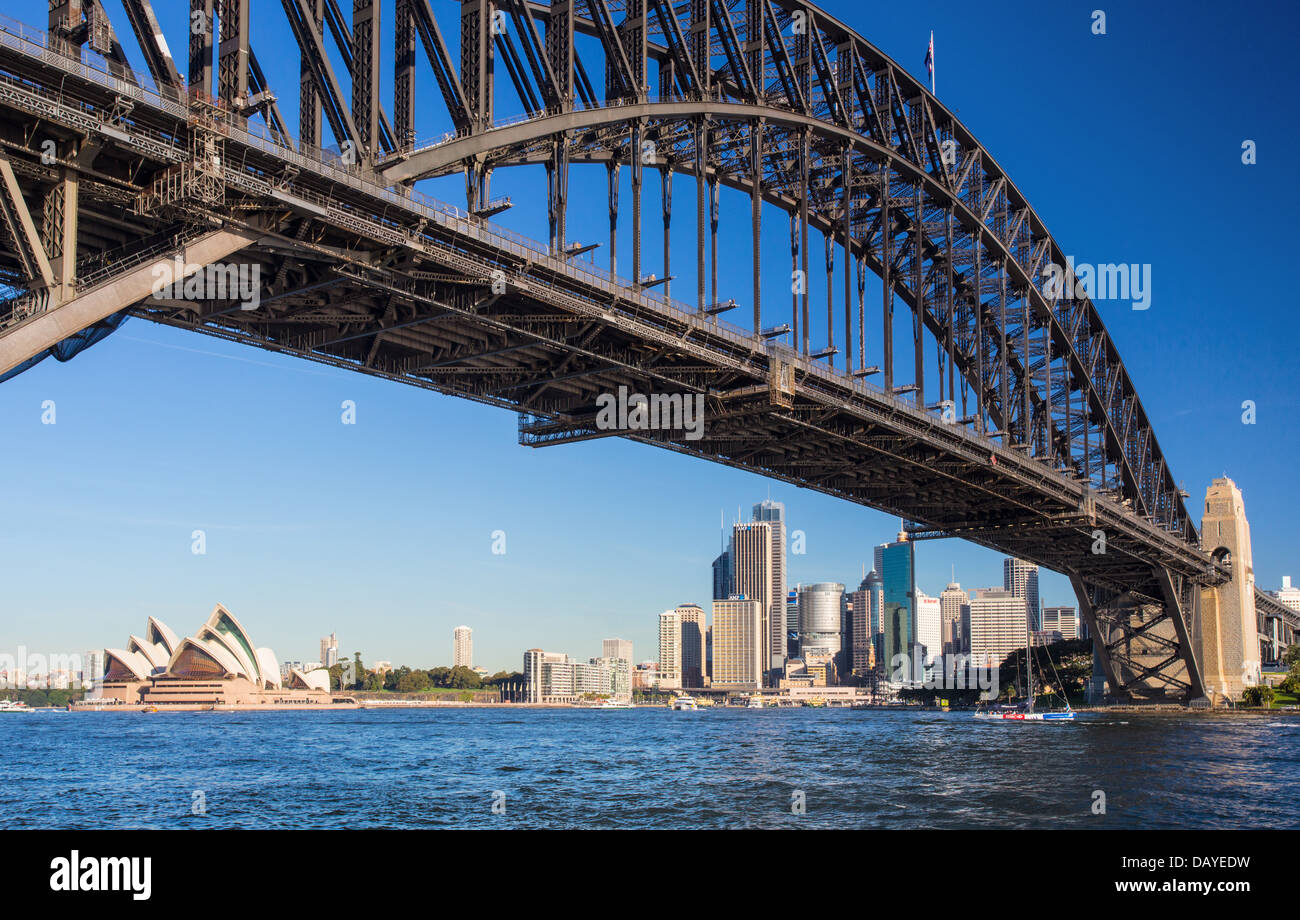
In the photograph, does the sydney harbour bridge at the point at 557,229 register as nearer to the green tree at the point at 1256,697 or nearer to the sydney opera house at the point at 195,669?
the green tree at the point at 1256,697

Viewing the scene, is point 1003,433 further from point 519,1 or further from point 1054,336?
point 519,1

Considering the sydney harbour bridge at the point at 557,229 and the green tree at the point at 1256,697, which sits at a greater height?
the sydney harbour bridge at the point at 557,229

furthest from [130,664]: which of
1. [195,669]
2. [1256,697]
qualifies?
[1256,697]
